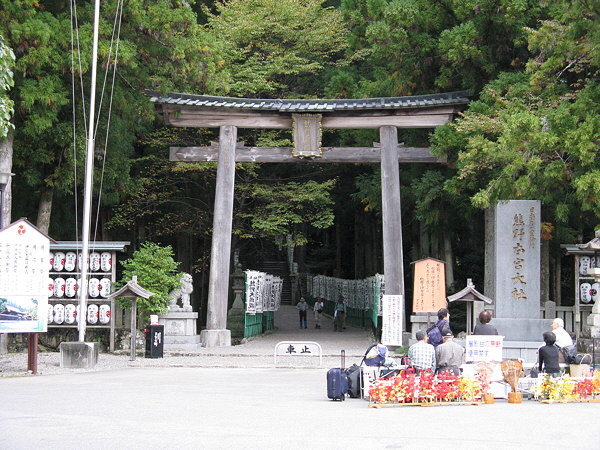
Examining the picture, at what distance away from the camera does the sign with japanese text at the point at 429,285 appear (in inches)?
760

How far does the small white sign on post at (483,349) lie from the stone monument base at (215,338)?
10177mm

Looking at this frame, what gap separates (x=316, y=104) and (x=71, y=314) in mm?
8946

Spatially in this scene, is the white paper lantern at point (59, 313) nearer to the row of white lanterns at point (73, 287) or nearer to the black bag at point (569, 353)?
the row of white lanterns at point (73, 287)

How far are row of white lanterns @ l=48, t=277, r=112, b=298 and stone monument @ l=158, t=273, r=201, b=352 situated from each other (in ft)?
5.78

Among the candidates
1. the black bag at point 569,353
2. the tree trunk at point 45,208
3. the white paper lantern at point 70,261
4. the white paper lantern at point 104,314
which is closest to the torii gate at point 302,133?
the white paper lantern at point 104,314

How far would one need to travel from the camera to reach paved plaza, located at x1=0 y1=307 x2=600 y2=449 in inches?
318

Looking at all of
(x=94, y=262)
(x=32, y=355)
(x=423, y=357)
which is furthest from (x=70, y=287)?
(x=423, y=357)

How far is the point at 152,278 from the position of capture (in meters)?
20.4

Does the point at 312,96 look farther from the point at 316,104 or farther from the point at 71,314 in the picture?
the point at 71,314

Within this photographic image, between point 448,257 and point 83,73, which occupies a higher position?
point 83,73

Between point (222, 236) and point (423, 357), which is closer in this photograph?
point (423, 357)

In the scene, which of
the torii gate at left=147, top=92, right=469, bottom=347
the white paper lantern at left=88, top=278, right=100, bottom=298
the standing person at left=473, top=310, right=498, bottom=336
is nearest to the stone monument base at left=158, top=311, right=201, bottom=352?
the torii gate at left=147, top=92, right=469, bottom=347

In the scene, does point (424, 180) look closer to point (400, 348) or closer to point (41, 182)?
point (400, 348)

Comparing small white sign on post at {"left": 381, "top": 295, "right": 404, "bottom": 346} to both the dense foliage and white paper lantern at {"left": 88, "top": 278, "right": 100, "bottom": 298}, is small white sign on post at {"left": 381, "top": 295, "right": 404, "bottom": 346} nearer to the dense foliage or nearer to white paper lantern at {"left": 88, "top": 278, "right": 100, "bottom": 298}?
the dense foliage
